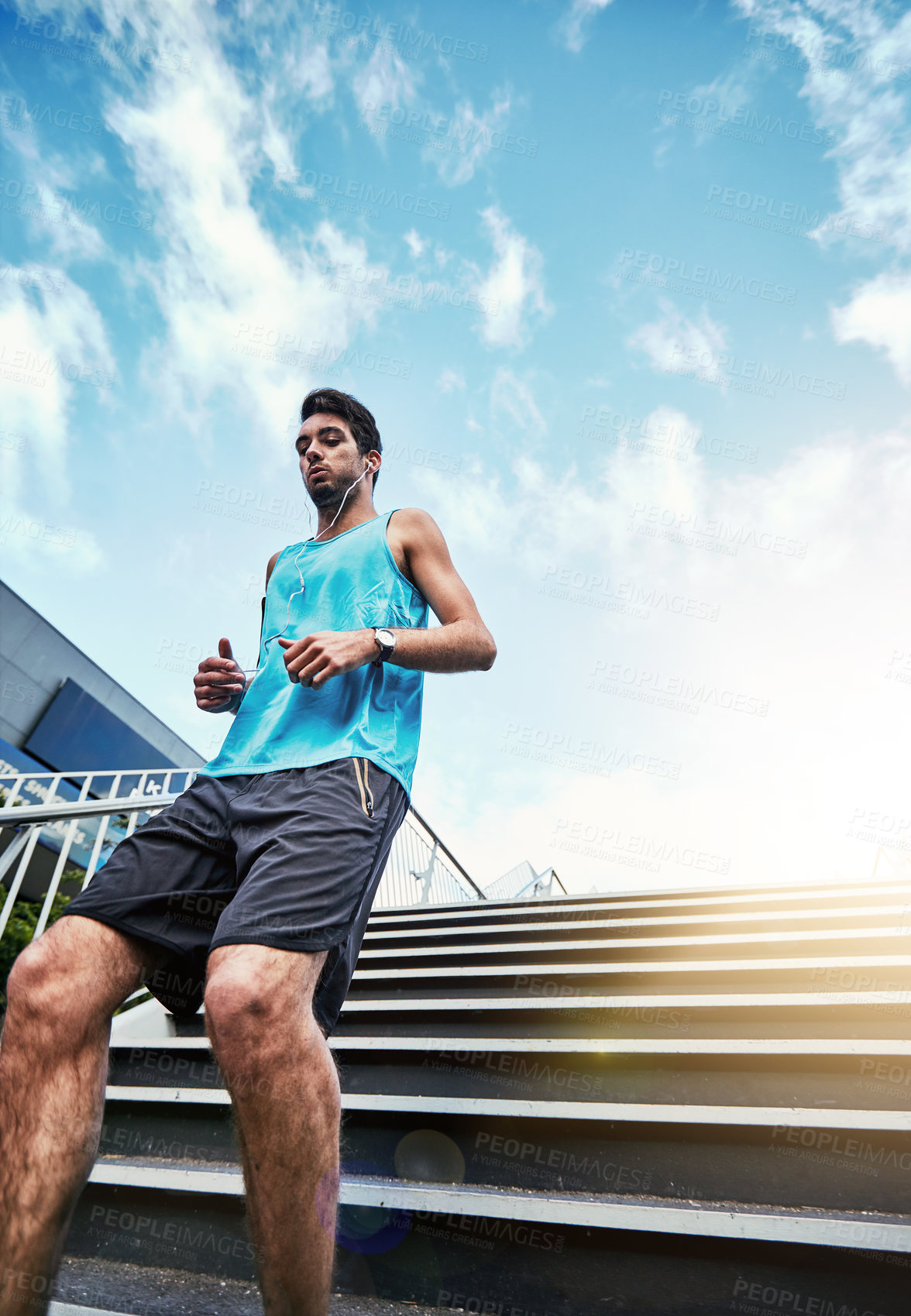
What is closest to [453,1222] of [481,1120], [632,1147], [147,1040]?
[481,1120]

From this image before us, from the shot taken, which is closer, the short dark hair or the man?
the man

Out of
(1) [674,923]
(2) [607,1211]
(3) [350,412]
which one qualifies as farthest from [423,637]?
(1) [674,923]

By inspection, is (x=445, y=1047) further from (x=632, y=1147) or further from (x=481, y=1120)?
(x=632, y=1147)

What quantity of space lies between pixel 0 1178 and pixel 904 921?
2957mm

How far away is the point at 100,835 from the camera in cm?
314

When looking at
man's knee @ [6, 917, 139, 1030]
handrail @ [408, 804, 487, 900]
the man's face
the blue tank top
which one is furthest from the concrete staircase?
handrail @ [408, 804, 487, 900]

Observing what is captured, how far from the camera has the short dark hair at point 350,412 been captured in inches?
73.5

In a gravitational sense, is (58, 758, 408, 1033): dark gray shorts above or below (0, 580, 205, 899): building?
below

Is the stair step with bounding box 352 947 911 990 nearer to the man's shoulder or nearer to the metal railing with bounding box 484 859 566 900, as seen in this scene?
the man's shoulder

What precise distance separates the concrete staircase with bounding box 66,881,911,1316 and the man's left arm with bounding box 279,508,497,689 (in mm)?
1076

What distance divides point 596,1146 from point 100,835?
8.03 ft

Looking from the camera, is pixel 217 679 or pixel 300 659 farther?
pixel 217 679

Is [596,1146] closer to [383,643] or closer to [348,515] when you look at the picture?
[383,643]

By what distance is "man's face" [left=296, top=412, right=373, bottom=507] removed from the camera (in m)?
1.79
